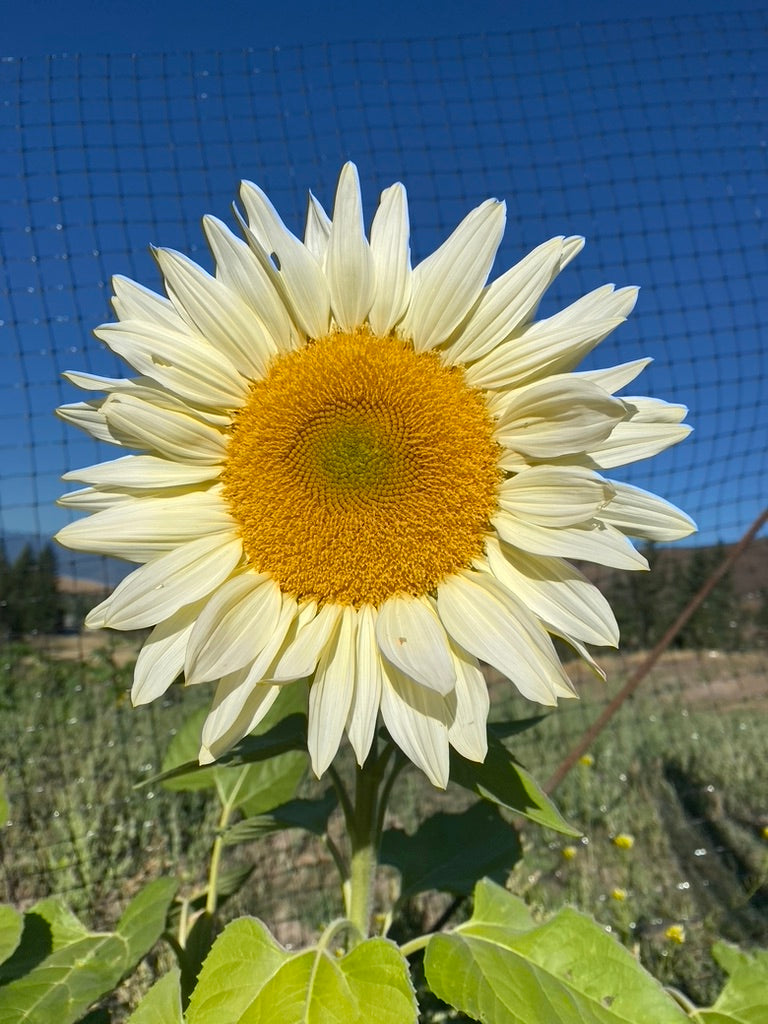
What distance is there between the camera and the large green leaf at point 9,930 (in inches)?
40.3

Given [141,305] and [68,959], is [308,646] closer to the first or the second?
[141,305]

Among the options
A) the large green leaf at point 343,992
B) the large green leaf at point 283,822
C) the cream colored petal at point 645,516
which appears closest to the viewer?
the large green leaf at point 343,992

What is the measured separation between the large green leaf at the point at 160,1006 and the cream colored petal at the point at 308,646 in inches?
15.3

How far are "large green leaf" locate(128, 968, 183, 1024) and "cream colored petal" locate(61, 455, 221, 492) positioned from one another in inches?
23.1

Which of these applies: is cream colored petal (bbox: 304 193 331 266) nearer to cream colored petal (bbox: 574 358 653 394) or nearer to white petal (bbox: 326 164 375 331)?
white petal (bbox: 326 164 375 331)

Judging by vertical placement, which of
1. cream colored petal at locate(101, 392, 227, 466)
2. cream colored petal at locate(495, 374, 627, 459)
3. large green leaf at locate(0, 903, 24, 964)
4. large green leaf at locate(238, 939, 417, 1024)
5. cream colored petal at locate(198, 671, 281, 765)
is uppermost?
cream colored petal at locate(101, 392, 227, 466)

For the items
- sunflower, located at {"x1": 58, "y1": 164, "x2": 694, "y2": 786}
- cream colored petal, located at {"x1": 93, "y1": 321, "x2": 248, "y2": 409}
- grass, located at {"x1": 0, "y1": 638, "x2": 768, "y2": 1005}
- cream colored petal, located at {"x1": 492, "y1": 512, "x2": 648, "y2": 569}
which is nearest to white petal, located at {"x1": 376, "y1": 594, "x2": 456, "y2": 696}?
sunflower, located at {"x1": 58, "y1": 164, "x2": 694, "y2": 786}

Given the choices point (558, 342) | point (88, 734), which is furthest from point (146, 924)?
point (88, 734)

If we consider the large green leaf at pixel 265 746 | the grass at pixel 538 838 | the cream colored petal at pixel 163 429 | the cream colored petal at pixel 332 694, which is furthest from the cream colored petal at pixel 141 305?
the grass at pixel 538 838

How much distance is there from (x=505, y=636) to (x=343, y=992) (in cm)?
42

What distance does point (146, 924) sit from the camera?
1.16 meters

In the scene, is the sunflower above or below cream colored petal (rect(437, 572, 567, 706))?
above

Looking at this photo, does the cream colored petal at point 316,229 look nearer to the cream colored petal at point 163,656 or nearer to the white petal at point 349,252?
the white petal at point 349,252

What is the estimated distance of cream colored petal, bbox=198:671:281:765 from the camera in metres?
0.93
